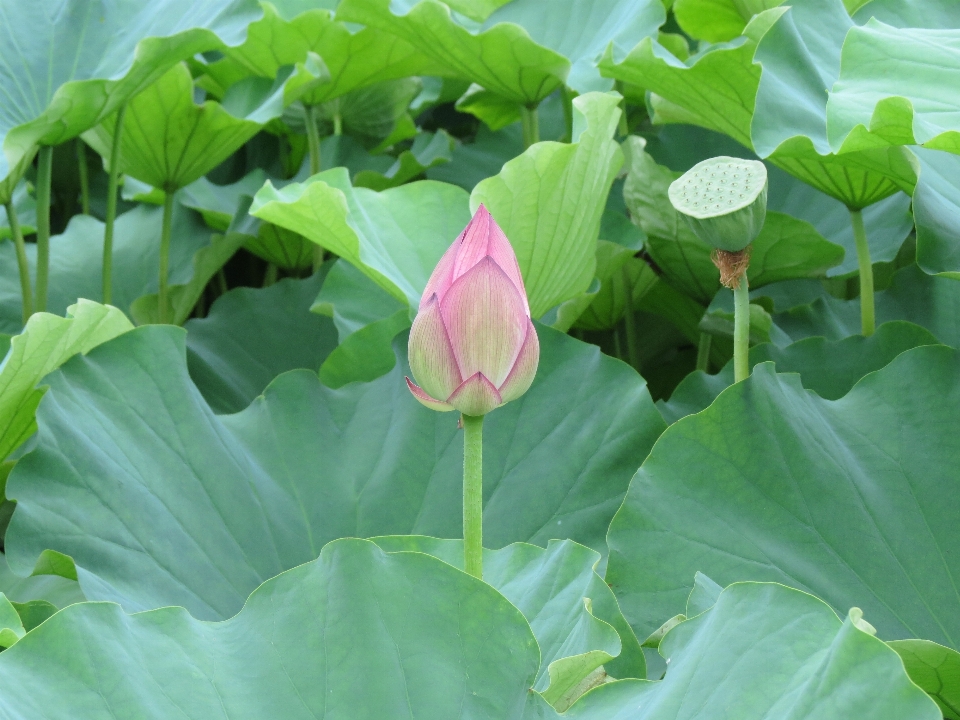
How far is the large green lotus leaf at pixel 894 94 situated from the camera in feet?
2.31

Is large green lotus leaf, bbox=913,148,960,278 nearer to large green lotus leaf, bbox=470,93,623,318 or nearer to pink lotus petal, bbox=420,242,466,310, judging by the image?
large green lotus leaf, bbox=470,93,623,318

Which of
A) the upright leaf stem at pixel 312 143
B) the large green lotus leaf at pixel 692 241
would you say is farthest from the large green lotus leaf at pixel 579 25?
the upright leaf stem at pixel 312 143

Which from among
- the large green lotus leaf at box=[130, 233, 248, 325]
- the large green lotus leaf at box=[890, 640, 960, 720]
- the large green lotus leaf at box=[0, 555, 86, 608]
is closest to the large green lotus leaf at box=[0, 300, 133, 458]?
the large green lotus leaf at box=[0, 555, 86, 608]

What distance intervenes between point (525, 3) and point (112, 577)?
871mm

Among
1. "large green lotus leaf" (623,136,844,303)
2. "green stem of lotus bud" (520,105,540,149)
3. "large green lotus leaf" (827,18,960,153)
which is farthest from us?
"green stem of lotus bud" (520,105,540,149)

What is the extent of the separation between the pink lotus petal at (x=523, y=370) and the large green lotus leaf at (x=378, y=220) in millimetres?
404

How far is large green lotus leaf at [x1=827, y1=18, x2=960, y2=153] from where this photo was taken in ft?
2.31

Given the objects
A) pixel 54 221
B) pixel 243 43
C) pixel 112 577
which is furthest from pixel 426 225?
pixel 54 221

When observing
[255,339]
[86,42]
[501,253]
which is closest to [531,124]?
[255,339]

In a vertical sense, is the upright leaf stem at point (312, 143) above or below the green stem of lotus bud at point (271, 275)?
above

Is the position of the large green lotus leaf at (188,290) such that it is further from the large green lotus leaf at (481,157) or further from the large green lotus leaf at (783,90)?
the large green lotus leaf at (783,90)

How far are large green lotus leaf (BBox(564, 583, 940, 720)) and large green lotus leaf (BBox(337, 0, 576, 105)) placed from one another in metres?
0.76

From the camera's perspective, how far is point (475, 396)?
0.56 m

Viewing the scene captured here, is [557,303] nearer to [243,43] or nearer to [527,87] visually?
[527,87]
